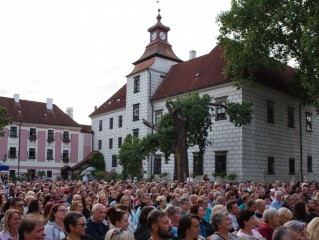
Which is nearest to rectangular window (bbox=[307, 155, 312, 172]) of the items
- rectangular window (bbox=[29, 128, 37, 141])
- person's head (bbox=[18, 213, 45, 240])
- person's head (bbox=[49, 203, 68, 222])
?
person's head (bbox=[49, 203, 68, 222])

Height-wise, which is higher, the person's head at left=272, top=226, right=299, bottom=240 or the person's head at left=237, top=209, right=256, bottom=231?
the person's head at left=272, top=226, right=299, bottom=240

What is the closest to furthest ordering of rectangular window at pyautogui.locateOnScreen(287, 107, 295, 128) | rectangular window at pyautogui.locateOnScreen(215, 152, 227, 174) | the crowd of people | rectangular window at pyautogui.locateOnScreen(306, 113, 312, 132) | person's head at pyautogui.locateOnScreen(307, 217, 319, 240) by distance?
the crowd of people
person's head at pyautogui.locateOnScreen(307, 217, 319, 240)
rectangular window at pyautogui.locateOnScreen(215, 152, 227, 174)
rectangular window at pyautogui.locateOnScreen(287, 107, 295, 128)
rectangular window at pyautogui.locateOnScreen(306, 113, 312, 132)

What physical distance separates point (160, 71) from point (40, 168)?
24.6 metres

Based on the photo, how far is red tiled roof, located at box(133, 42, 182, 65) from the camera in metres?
41.7

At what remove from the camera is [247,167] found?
31.3 m

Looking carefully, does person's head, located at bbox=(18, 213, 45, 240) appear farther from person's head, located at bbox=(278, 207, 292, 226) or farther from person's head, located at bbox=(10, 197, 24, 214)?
person's head, located at bbox=(278, 207, 292, 226)

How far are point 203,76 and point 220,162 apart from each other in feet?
27.8

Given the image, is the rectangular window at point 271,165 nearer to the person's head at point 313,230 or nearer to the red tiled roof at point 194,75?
the red tiled roof at point 194,75

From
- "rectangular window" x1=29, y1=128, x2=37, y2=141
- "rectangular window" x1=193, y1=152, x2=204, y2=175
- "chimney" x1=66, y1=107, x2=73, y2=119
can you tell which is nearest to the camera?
"rectangular window" x1=193, y1=152, x2=204, y2=175

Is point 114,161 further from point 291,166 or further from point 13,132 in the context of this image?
point 291,166

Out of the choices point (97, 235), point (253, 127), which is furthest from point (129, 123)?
point (97, 235)

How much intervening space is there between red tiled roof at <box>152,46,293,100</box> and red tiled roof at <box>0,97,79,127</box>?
23.2 meters

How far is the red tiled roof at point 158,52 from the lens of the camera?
41728 mm

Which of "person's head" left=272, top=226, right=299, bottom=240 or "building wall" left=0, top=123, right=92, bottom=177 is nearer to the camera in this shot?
"person's head" left=272, top=226, right=299, bottom=240
